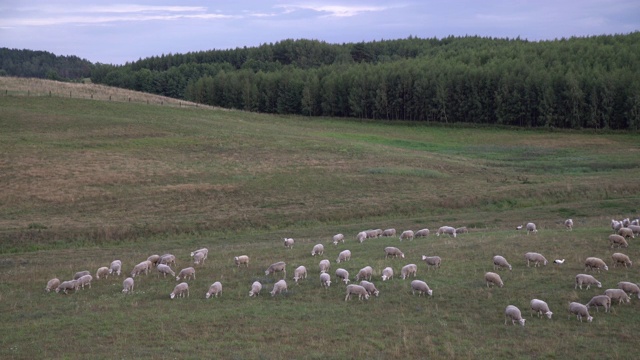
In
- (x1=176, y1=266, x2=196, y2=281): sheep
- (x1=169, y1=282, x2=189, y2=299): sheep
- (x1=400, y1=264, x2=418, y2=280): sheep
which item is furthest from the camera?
(x1=176, y1=266, x2=196, y2=281): sheep

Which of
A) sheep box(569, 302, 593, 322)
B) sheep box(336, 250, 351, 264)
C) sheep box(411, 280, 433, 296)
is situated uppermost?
sheep box(569, 302, 593, 322)

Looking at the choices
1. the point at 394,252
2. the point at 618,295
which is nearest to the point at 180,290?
the point at 394,252

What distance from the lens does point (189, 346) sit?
56.0 feet

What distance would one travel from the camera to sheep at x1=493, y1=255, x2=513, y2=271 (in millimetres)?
24067

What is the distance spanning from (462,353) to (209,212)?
29539 millimetres

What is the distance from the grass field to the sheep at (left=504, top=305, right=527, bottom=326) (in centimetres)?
32

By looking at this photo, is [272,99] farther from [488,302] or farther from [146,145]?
[488,302]

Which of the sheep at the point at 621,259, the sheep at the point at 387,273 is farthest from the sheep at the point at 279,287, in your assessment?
the sheep at the point at 621,259

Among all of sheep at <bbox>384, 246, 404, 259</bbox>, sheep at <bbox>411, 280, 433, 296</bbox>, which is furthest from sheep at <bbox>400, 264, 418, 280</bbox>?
sheep at <bbox>384, 246, 404, 259</bbox>

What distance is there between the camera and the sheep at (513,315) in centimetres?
1819

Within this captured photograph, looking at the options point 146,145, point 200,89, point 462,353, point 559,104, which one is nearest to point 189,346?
point 462,353

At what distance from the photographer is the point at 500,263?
24.3 m

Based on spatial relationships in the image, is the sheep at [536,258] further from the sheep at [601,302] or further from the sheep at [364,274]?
the sheep at [364,274]

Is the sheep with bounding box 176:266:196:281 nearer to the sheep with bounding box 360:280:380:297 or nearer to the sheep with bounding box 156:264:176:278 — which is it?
the sheep with bounding box 156:264:176:278
